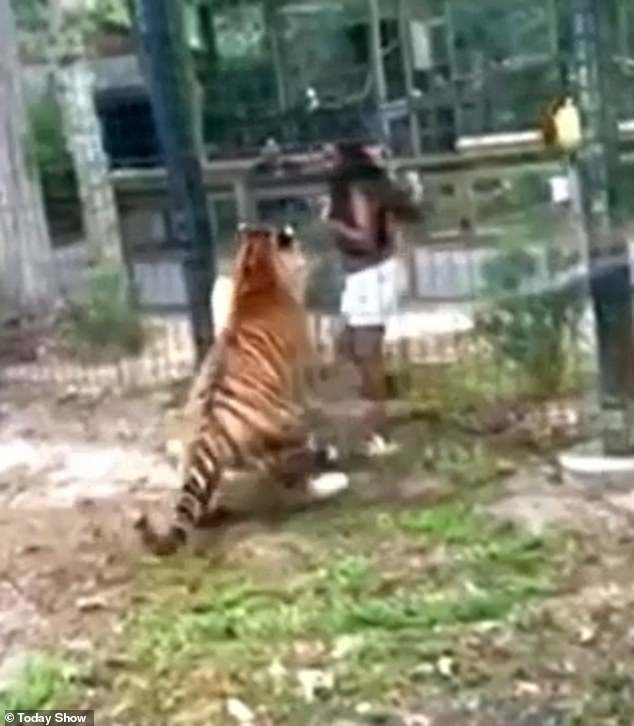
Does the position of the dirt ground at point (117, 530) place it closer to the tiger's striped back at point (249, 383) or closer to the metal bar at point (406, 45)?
the tiger's striped back at point (249, 383)

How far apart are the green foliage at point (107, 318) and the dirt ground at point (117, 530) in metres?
0.18

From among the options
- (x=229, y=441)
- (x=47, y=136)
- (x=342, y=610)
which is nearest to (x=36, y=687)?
(x=342, y=610)

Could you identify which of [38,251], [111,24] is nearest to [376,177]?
[111,24]

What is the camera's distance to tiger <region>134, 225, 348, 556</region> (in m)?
3.66

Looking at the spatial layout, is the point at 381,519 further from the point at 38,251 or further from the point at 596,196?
the point at 38,251

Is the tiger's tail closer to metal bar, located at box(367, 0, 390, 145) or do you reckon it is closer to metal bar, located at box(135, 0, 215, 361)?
metal bar, located at box(135, 0, 215, 361)

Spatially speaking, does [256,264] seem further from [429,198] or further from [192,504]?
[192,504]

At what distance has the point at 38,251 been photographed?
4863 mm

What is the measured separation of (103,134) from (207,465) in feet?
3.65

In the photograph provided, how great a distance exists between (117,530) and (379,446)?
2.19 feet

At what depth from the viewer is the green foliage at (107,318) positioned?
182 inches

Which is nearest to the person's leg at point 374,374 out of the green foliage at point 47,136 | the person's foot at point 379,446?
the person's foot at point 379,446

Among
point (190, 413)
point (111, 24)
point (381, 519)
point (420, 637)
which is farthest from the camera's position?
point (111, 24)

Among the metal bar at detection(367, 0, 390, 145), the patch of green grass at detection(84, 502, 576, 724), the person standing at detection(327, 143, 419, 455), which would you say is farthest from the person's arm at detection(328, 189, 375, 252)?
the patch of green grass at detection(84, 502, 576, 724)
